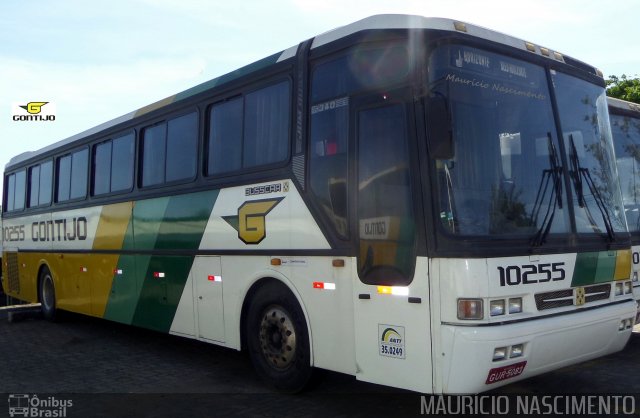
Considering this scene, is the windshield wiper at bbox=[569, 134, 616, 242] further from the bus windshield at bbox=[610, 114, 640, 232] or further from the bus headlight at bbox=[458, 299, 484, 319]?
the bus windshield at bbox=[610, 114, 640, 232]

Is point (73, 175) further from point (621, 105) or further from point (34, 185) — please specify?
point (621, 105)

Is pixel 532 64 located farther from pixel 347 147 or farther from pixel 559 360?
pixel 559 360

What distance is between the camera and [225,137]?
24.6 ft

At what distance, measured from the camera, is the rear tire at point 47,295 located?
1252cm

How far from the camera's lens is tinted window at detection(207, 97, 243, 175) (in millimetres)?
7281

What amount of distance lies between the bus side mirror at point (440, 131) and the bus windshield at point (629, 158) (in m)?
5.08

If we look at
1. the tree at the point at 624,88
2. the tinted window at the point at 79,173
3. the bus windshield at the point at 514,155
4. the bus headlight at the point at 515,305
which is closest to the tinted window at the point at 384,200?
the bus windshield at the point at 514,155

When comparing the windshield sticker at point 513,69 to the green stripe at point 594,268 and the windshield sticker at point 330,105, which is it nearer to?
the windshield sticker at point 330,105

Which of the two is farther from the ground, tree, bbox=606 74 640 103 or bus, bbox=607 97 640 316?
tree, bbox=606 74 640 103

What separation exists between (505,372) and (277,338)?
2.51 m

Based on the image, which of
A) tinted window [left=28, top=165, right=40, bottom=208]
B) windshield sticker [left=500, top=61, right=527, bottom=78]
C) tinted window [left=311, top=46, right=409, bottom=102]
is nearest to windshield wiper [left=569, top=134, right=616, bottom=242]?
windshield sticker [left=500, top=61, right=527, bottom=78]

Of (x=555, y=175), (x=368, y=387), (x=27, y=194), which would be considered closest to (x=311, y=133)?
(x=555, y=175)

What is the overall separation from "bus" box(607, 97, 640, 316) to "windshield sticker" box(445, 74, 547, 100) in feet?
13.1

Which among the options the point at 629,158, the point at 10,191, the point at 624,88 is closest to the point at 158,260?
the point at 629,158
